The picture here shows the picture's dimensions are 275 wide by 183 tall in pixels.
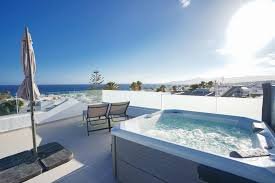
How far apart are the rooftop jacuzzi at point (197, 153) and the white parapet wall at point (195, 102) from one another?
1245 mm

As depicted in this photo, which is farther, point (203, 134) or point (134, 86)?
point (134, 86)

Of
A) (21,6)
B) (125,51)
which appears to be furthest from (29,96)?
(125,51)

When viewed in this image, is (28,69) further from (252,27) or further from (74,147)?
(252,27)

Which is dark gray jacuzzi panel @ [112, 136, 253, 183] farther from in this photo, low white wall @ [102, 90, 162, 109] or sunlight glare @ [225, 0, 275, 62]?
low white wall @ [102, 90, 162, 109]

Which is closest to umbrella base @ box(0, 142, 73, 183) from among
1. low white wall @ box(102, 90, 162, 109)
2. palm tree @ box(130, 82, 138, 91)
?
low white wall @ box(102, 90, 162, 109)

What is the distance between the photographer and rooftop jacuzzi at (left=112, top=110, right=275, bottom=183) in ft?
4.73

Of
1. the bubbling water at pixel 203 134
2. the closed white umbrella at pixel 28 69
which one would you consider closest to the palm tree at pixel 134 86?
the bubbling water at pixel 203 134

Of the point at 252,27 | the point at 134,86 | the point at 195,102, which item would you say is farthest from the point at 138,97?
the point at 134,86

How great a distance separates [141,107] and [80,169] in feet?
13.1

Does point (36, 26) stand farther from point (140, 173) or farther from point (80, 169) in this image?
point (140, 173)

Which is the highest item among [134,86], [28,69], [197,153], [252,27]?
[252,27]

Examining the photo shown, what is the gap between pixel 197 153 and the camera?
165 cm

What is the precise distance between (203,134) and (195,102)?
241 centimetres

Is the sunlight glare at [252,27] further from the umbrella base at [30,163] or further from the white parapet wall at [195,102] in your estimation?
the umbrella base at [30,163]
